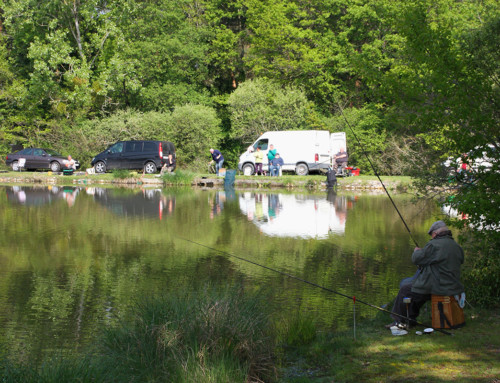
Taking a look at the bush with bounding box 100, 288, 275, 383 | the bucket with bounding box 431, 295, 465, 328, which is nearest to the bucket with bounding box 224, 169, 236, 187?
the bucket with bounding box 431, 295, 465, 328

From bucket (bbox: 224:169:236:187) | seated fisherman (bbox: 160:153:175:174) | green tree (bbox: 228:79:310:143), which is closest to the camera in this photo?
bucket (bbox: 224:169:236:187)

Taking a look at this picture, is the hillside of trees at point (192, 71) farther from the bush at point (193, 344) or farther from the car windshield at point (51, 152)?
the bush at point (193, 344)

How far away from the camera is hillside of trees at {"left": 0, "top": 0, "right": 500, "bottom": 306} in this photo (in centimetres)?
3994

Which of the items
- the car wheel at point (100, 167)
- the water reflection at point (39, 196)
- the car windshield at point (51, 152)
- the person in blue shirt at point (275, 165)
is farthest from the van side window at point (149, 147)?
the water reflection at point (39, 196)

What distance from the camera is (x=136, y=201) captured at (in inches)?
907

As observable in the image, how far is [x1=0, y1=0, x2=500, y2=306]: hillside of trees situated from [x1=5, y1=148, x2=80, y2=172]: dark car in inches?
74.5

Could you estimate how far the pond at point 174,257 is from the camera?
25.9 feet

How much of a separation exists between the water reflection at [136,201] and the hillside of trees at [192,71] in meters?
11.9

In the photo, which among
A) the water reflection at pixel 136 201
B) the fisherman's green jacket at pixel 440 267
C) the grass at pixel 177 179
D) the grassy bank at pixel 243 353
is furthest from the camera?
the grass at pixel 177 179

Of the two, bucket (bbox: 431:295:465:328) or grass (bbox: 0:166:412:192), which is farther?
grass (bbox: 0:166:412:192)

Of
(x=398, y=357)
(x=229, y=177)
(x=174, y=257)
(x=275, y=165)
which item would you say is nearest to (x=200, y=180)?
(x=229, y=177)

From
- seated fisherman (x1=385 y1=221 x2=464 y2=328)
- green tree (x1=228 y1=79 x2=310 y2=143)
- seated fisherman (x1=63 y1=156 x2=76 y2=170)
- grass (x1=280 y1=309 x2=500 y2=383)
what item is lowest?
grass (x1=280 y1=309 x2=500 y2=383)

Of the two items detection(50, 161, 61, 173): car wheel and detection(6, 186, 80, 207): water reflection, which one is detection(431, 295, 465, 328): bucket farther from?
detection(50, 161, 61, 173): car wheel

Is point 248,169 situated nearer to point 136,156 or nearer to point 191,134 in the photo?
point 191,134
